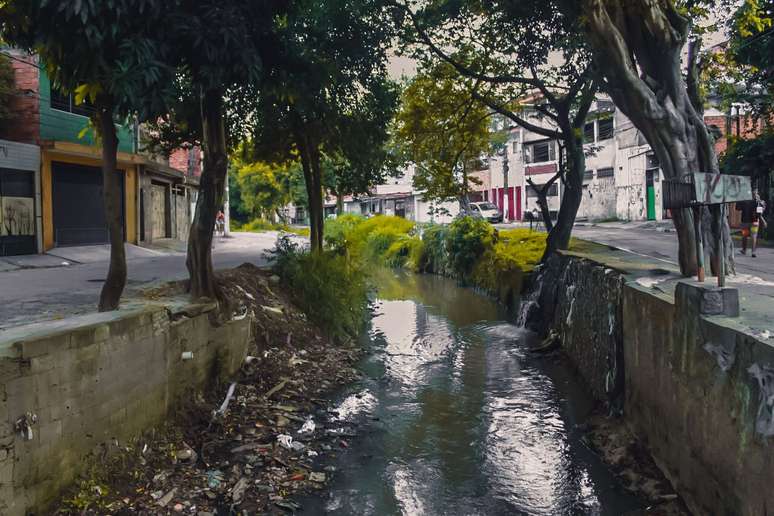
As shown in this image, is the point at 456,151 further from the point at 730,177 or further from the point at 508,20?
the point at 730,177

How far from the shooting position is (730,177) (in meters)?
5.85

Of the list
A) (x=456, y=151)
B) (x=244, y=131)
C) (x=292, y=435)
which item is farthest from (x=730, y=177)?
(x=456, y=151)

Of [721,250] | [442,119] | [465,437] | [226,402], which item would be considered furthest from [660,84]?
[442,119]

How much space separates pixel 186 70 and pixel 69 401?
385 centimetres

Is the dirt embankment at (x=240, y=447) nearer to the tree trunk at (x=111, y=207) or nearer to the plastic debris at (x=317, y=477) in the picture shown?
the plastic debris at (x=317, y=477)

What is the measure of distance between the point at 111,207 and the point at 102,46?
166 centimetres

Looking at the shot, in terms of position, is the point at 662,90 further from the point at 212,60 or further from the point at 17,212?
the point at 17,212

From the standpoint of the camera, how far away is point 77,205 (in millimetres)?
20422

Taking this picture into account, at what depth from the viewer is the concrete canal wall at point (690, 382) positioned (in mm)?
4508

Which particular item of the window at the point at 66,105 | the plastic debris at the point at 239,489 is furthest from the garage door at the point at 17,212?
the plastic debris at the point at 239,489

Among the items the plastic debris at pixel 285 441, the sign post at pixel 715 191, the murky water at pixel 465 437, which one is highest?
the sign post at pixel 715 191

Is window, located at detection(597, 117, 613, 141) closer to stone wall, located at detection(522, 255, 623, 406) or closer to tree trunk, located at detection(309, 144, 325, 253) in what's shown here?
stone wall, located at detection(522, 255, 623, 406)

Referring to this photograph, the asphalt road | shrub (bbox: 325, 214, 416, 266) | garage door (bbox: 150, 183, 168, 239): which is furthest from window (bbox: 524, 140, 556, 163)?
garage door (bbox: 150, 183, 168, 239)

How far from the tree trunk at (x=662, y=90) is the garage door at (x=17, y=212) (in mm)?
15545
